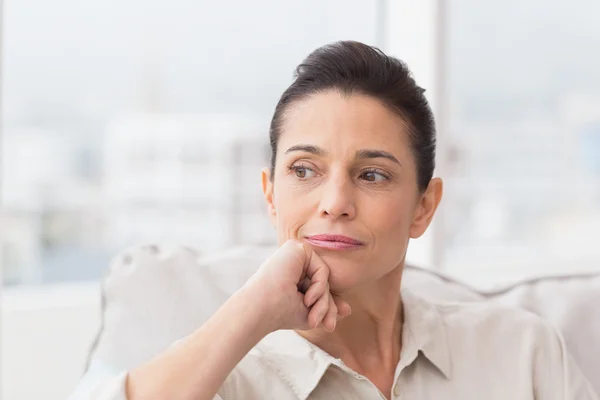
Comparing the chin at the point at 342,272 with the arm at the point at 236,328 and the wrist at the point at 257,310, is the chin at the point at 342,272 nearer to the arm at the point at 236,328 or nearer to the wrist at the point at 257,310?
the arm at the point at 236,328

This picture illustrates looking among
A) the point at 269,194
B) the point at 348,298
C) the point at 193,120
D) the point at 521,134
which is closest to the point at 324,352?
the point at 348,298

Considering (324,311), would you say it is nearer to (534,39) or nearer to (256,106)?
(256,106)

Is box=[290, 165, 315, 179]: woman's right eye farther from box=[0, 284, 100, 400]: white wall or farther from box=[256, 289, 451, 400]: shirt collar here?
box=[0, 284, 100, 400]: white wall

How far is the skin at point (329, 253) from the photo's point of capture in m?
1.15

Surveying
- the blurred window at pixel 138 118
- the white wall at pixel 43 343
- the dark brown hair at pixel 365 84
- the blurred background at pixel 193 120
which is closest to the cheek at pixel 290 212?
the dark brown hair at pixel 365 84

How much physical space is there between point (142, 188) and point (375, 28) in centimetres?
120

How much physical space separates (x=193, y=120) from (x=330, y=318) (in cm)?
196

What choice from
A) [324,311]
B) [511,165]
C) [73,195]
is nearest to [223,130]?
[73,195]

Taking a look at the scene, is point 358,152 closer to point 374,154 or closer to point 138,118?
point 374,154

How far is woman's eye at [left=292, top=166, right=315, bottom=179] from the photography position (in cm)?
133

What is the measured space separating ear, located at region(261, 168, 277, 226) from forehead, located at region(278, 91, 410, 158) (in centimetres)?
13

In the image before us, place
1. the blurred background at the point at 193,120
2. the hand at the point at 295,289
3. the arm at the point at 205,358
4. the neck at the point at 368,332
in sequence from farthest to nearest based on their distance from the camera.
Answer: the blurred background at the point at 193,120, the neck at the point at 368,332, the hand at the point at 295,289, the arm at the point at 205,358

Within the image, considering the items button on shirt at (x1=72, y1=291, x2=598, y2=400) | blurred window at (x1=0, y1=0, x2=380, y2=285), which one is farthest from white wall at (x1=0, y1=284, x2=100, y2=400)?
button on shirt at (x1=72, y1=291, x2=598, y2=400)

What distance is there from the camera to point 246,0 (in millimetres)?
2998
